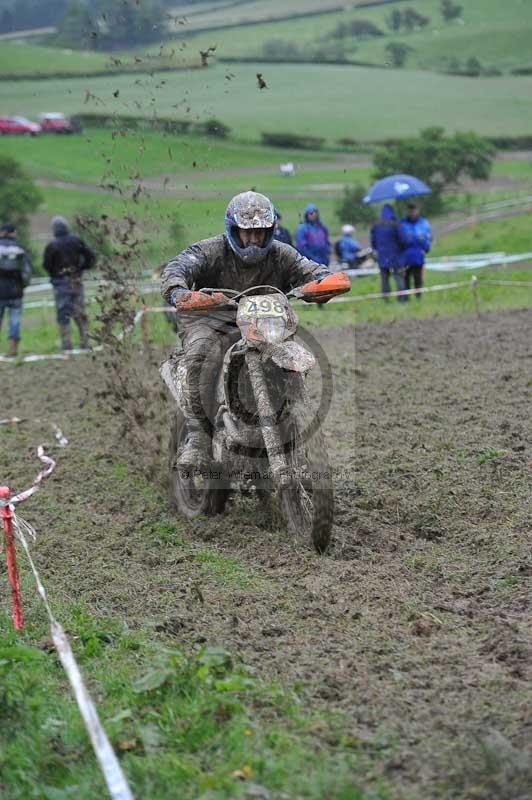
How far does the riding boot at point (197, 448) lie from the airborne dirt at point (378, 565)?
481 mm

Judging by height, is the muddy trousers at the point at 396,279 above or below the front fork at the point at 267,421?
above

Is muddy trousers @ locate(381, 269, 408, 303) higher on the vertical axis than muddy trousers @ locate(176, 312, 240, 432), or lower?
higher

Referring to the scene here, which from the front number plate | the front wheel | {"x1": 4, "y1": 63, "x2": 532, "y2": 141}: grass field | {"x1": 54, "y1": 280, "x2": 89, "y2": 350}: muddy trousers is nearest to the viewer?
the front wheel

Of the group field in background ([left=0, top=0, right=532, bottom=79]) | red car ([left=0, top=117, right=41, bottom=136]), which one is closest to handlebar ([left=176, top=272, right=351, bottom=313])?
field in background ([left=0, top=0, right=532, bottom=79])

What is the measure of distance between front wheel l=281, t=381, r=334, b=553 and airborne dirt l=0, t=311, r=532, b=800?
158 mm

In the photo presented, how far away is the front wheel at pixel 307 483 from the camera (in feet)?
22.8

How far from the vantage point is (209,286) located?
823cm

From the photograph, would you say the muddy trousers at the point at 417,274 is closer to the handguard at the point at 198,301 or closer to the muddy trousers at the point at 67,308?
the muddy trousers at the point at 67,308

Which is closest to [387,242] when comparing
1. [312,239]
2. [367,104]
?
[312,239]

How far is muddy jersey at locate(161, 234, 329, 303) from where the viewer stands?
316 inches

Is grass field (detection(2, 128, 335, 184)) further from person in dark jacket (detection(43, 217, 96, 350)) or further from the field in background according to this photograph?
the field in background

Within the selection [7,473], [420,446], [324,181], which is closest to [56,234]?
[7,473]

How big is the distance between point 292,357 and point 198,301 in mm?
782

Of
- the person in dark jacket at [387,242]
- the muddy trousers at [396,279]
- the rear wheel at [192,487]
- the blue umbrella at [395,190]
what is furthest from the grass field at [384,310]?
the rear wheel at [192,487]
